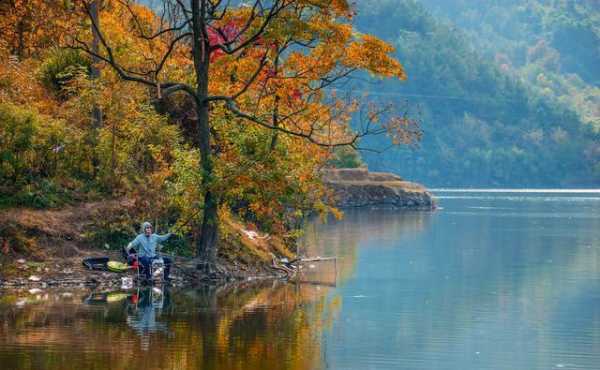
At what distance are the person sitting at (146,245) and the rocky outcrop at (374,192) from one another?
80.0 m

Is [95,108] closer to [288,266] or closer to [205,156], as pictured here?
[205,156]

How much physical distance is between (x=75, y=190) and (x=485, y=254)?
68.0 feet

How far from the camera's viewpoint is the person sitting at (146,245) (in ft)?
103

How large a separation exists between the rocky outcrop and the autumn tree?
237 feet

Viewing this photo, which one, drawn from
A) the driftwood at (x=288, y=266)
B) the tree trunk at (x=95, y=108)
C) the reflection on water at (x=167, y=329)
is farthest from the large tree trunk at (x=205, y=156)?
the tree trunk at (x=95, y=108)

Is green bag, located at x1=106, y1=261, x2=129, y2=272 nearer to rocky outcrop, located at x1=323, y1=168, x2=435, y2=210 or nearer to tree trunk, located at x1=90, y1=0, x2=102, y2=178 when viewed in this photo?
tree trunk, located at x1=90, y1=0, x2=102, y2=178

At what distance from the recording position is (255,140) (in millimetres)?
33406

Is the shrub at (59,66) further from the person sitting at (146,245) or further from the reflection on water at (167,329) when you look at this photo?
the reflection on water at (167,329)

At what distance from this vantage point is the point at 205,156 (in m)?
33.0

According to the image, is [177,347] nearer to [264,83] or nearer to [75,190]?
[75,190]

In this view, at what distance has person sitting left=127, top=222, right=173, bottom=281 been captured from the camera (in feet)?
103

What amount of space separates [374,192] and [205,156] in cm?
8292

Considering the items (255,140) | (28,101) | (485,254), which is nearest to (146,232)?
(255,140)

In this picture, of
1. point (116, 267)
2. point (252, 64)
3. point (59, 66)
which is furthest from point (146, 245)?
point (59, 66)
